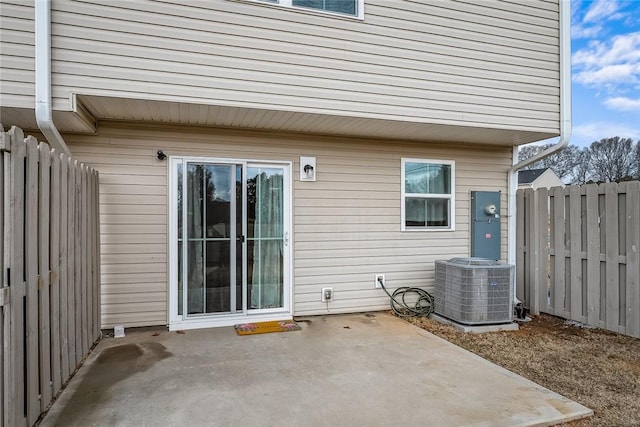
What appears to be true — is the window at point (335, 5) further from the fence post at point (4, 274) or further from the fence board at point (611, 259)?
the fence board at point (611, 259)

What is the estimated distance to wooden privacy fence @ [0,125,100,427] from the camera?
2.12 meters

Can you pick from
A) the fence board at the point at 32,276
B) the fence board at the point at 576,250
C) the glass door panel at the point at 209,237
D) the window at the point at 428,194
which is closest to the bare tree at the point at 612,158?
the fence board at the point at 576,250

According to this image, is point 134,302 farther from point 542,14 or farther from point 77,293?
point 542,14

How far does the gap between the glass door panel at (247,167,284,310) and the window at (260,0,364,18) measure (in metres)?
1.91

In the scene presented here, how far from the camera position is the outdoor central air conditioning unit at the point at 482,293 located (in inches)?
184

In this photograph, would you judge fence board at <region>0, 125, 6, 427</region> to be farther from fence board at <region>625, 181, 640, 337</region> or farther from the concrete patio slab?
fence board at <region>625, 181, 640, 337</region>

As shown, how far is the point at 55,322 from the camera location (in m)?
2.81

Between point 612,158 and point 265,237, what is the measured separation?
30.4 m

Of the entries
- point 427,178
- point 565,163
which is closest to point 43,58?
point 427,178

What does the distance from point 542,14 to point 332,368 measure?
4985 mm

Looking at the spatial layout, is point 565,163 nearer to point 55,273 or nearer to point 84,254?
point 84,254

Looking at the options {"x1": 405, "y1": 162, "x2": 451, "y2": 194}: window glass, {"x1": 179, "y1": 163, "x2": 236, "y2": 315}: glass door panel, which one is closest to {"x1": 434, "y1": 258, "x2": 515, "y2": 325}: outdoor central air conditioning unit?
{"x1": 405, "y1": 162, "x2": 451, "y2": 194}: window glass

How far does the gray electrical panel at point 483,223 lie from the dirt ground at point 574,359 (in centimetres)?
116

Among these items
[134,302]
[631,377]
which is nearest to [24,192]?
[134,302]
